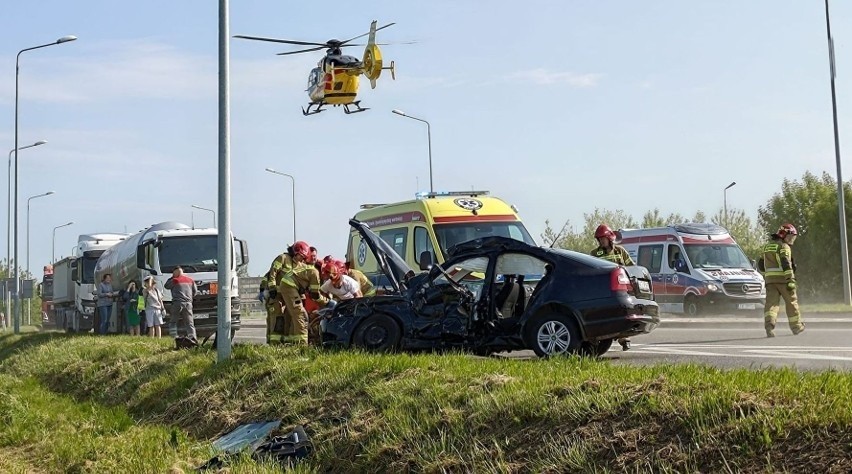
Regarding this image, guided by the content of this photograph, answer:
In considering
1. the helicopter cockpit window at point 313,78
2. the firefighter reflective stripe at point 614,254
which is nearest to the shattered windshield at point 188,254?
the helicopter cockpit window at point 313,78

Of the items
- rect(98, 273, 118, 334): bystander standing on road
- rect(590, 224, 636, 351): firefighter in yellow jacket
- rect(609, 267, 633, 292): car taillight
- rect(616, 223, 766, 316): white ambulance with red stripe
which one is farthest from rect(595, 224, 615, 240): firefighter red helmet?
rect(98, 273, 118, 334): bystander standing on road

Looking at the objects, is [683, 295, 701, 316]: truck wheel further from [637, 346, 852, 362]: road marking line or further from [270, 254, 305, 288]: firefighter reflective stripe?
[270, 254, 305, 288]: firefighter reflective stripe

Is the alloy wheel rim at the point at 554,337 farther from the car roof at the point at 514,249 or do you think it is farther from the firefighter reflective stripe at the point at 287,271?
the firefighter reflective stripe at the point at 287,271

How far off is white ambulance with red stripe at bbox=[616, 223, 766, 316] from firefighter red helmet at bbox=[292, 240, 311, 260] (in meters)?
14.7

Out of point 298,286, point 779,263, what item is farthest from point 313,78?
point 779,263

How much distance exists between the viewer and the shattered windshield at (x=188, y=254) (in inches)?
1109

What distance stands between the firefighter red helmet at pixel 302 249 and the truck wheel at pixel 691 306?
52.8ft

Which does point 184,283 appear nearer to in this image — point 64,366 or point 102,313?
point 64,366

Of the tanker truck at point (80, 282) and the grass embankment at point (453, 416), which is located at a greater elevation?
the tanker truck at point (80, 282)

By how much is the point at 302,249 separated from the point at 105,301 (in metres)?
19.0

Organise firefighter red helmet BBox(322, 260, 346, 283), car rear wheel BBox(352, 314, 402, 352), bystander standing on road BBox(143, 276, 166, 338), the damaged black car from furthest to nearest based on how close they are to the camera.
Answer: bystander standing on road BBox(143, 276, 166, 338) < firefighter red helmet BBox(322, 260, 346, 283) < car rear wheel BBox(352, 314, 402, 352) < the damaged black car

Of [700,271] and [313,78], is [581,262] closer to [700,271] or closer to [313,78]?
[313,78]

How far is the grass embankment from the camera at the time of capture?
625cm

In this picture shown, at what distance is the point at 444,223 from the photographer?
70.8ft
